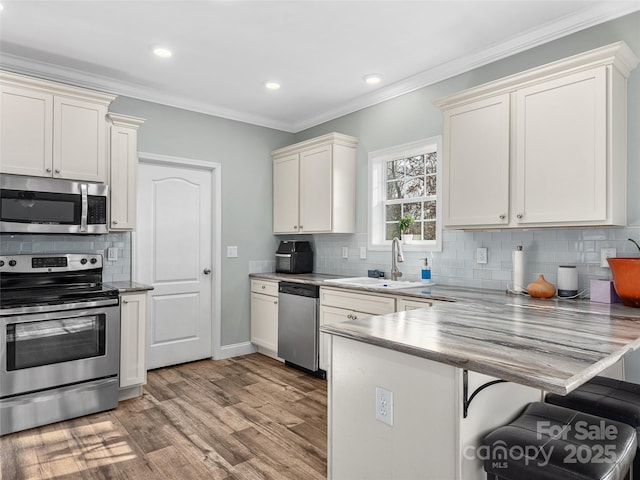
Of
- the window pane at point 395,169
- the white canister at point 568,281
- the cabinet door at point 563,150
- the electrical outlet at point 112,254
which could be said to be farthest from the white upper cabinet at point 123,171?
the white canister at point 568,281

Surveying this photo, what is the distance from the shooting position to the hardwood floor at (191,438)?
226 centimetres


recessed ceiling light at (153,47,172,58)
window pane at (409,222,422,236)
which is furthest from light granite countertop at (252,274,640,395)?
recessed ceiling light at (153,47,172,58)

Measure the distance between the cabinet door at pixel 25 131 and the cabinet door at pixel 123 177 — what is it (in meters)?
0.47

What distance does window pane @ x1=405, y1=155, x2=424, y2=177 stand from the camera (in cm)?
374

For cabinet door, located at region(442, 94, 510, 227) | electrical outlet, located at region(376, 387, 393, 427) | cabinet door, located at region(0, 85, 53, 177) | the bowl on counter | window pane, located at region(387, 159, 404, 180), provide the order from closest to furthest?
electrical outlet, located at region(376, 387, 393, 427)
the bowl on counter
cabinet door, located at region(442, 94, 510, 227)
cabinet door, located at region(0, 85, 53, 177)
window pane, located at region(387, 159, 404, 180)

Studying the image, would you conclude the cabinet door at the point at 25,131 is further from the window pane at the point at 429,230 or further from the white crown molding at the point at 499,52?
the window pane at the point at 429,230

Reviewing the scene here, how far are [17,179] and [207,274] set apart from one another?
193cm

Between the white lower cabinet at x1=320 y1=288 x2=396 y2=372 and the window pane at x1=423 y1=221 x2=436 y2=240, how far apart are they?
2.83 ft

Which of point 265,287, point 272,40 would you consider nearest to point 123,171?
point 272,40

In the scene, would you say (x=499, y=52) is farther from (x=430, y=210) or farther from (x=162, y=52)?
(x=162, y=52)

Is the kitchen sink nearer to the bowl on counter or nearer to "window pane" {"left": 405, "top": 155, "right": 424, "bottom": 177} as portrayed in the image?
"window pane" {"left": 405, "top": 155, "right": 424, "bottom": 177}

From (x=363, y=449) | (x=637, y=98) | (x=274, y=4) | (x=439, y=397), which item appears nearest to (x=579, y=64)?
(x=637, y=98)

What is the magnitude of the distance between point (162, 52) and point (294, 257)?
230 cm

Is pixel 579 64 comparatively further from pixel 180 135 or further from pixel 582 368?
pixel 180 135
